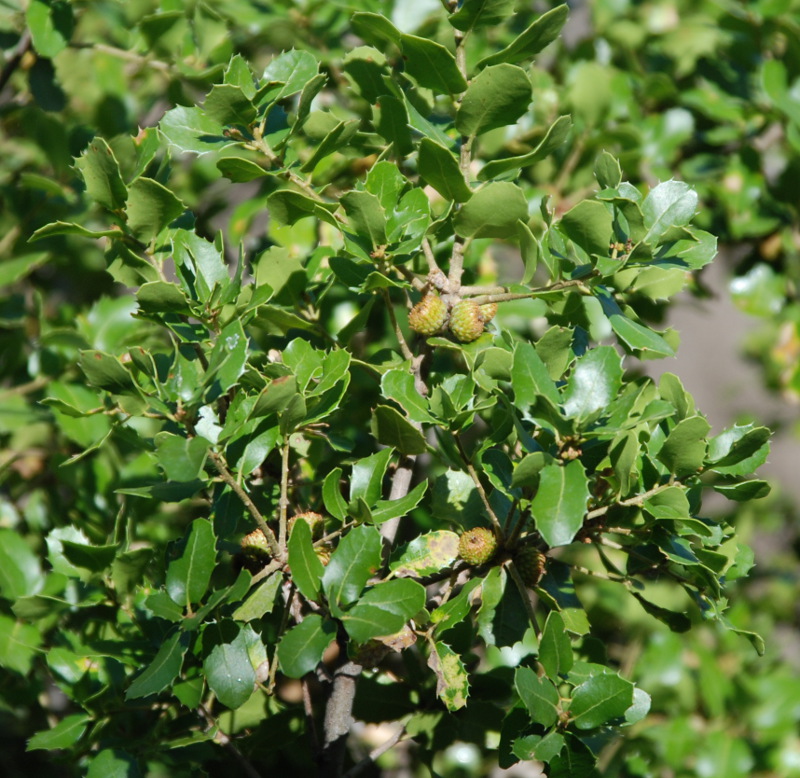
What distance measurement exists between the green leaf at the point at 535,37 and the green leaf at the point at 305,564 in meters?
0.53

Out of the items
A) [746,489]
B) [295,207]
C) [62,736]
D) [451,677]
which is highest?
[295,207]

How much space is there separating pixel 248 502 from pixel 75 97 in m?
1.48

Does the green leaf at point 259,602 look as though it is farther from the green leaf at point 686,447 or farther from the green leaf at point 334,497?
the green leaf at point 686,447

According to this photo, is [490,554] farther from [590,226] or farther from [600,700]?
[590,226]

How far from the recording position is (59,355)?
5.30ft

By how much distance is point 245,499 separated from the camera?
2.94ft

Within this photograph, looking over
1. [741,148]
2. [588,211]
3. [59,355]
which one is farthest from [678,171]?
[59,355]

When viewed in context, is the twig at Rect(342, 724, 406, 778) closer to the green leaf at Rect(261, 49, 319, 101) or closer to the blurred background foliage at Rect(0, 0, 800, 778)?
the blurred background foliage at Rect(0, 0, 800, 778)

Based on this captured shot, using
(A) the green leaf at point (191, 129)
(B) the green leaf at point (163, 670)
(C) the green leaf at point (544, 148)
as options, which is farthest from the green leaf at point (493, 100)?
(B) the green leaf at point (163, 670)

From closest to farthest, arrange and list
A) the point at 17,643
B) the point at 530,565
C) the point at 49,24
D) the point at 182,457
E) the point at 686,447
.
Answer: the point at 182,457 → the point at 686,447 → the point at 530,565 → the point at 17,643 → the point at 49,24

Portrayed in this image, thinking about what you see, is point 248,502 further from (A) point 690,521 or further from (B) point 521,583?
(A) point 690,521

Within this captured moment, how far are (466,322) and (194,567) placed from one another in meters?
0.37

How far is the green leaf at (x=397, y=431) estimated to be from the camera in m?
0.94

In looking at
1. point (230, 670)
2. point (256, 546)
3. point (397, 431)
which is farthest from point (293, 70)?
point (230, 670)
